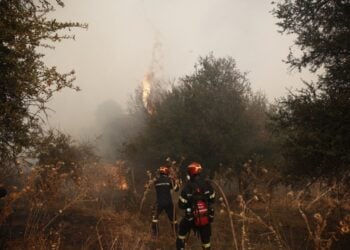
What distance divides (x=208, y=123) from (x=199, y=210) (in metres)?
13.5

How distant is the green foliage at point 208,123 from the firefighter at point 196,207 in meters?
11.8

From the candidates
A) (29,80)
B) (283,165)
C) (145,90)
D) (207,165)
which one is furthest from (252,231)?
(145,90)

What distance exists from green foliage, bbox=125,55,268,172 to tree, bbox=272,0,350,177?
964 cm

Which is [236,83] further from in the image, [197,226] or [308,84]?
[197,226]

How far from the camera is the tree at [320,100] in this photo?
10336mm

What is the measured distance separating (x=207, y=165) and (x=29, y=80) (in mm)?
15115

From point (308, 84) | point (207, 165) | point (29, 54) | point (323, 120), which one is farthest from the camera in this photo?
point (207, 165)

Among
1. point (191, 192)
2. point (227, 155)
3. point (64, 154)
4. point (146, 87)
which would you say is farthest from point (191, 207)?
point (146, 87)

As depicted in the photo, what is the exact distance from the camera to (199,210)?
928cm

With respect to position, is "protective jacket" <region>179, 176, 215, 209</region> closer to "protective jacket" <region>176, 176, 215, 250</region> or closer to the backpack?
"protective jacket" <region>176, 176, 215, 250</region>

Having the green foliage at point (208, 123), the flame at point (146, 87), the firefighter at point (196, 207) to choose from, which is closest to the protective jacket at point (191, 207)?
the firefighter at point (196, 207)

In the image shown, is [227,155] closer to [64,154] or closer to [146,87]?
[64,154]

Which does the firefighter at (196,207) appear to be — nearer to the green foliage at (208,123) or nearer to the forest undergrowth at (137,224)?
the forest undergrowth at (137,224)

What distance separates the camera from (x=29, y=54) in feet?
30.9
